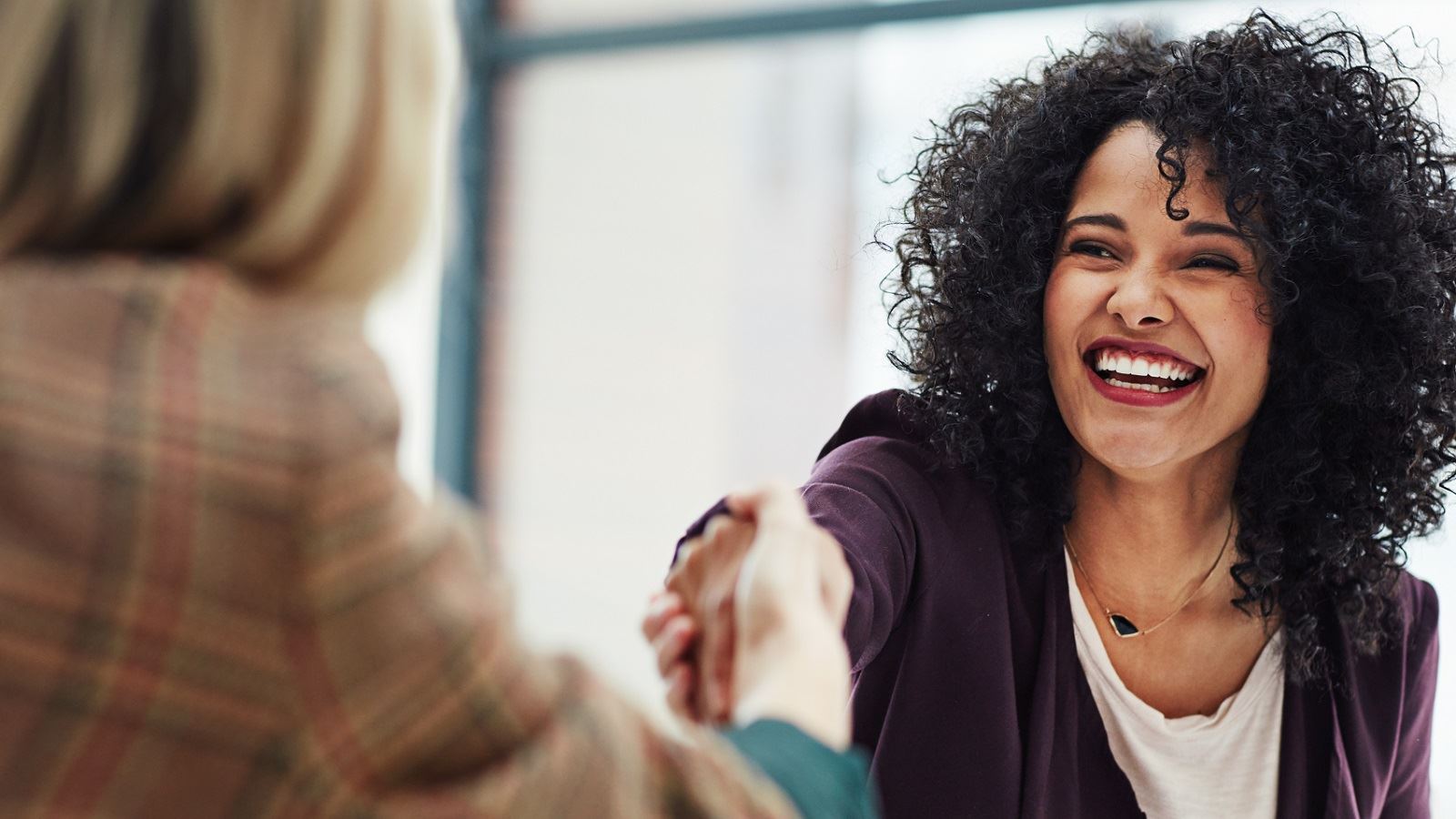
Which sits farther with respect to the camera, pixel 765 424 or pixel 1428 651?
pixel 765 424

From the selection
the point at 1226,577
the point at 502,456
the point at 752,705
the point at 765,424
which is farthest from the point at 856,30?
the point at 752,705

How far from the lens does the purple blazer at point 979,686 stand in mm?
1592

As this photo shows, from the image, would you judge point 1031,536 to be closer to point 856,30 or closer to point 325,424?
point 325,424

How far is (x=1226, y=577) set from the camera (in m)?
1.86

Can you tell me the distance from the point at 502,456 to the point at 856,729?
122 inches

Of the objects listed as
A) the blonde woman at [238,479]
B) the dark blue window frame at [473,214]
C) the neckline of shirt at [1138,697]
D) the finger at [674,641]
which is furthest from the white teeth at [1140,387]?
the dark blue window frame at [473,214]

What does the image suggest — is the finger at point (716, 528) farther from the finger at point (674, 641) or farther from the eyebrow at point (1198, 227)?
the eyebrow at point (1198, 227)

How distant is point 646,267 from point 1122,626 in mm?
2782

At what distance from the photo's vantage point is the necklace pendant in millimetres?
1768

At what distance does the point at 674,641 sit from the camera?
3.94 feet

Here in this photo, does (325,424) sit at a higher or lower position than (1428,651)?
higher

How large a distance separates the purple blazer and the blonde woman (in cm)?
73

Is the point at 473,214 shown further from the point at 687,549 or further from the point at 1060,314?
the point at 687,549

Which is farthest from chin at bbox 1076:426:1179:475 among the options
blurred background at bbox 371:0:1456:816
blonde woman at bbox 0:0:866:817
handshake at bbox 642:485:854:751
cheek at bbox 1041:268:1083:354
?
blurred background at bbox 371:0:1456:816
